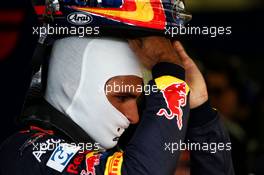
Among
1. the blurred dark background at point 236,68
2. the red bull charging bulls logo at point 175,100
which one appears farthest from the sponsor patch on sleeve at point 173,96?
the blurred dark background at point 236,68

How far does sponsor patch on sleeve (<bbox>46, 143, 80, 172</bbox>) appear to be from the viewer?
9.06ft

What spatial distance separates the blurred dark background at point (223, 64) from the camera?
4031 mm

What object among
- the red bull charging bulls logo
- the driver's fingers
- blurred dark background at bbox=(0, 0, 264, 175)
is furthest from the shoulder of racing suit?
blurred dark background at bbox=(0, 0, 264, 175)

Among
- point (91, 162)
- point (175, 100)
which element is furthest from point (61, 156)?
point (175, 100)

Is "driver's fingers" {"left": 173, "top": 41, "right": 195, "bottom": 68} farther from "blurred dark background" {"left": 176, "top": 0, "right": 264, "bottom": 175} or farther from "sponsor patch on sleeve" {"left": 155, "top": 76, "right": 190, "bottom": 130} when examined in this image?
"blurred dark background" {"left": 176, "top": 0, "right": 264, "bottom": 175}

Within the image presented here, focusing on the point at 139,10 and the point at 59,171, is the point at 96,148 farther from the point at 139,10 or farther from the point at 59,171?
the point at 139,10

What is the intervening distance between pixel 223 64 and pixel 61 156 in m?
2.40

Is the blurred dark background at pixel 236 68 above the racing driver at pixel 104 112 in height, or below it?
below

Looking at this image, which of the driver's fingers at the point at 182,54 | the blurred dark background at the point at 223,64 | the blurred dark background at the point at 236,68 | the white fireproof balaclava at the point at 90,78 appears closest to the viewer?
the white fireproof balaclava at the point at 90,78

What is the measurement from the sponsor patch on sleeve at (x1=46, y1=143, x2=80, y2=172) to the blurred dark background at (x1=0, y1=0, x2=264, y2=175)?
459 mm

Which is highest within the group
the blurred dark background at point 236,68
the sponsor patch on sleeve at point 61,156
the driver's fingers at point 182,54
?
the driver's fingers at point 182,54

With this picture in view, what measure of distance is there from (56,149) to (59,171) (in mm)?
113

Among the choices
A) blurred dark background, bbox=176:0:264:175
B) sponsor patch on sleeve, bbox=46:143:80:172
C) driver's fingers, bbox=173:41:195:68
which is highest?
driver's fingers, bbox=173:41:195:68

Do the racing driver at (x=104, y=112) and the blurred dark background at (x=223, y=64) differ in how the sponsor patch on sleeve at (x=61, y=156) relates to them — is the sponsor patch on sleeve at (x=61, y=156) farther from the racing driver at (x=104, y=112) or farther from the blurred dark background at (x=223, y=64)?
the blurred dark background at (x=223, y=64)
